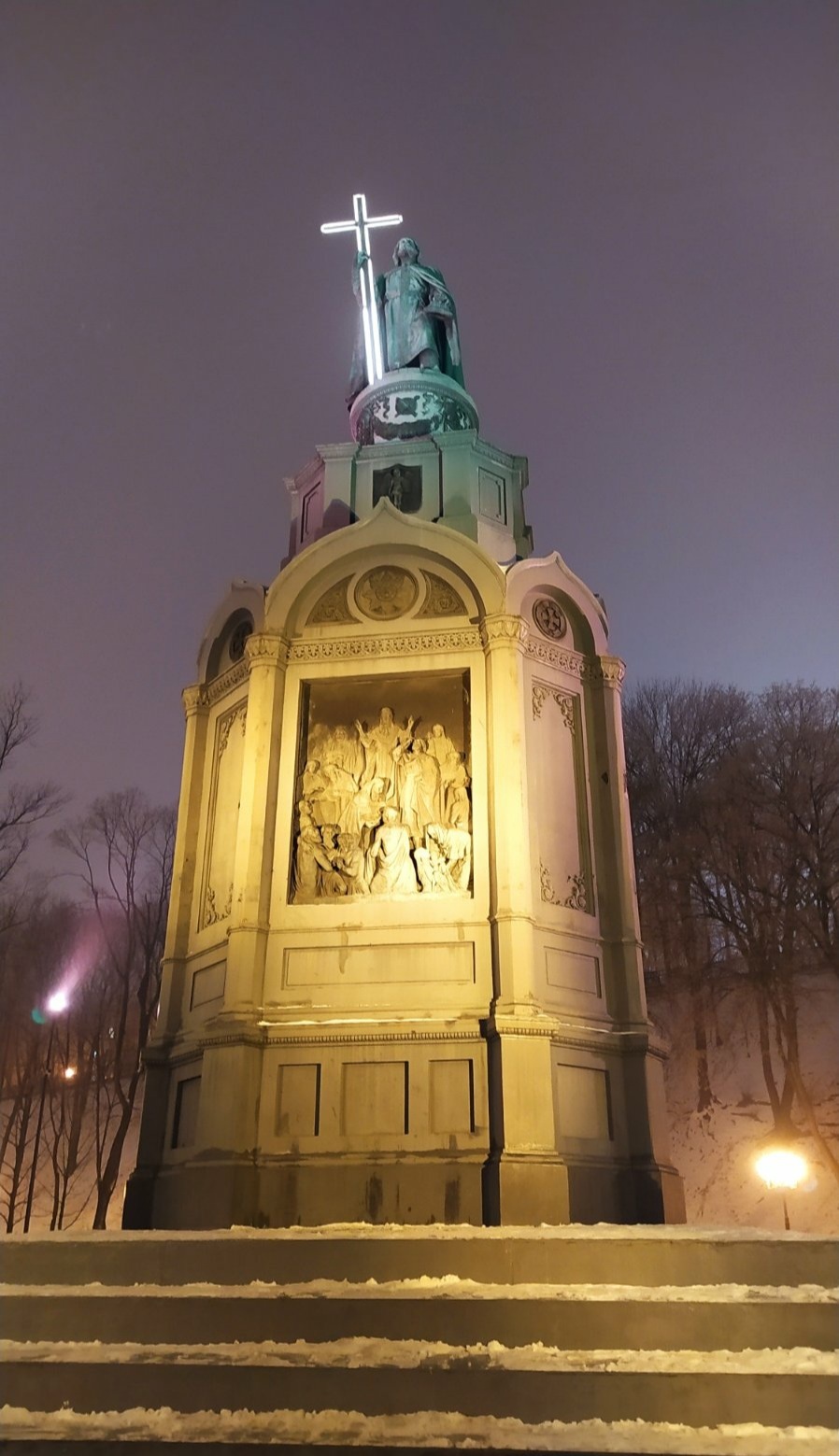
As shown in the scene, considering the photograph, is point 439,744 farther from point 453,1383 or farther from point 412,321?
point 412,321

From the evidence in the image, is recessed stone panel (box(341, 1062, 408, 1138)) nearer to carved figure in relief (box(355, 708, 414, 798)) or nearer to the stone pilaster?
the stone pilaster

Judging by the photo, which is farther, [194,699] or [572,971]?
[194,699]

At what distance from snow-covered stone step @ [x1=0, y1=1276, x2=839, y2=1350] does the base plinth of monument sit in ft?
37.5

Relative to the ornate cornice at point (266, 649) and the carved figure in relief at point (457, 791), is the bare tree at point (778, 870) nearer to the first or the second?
the carved figure in relief at point (457, 791)

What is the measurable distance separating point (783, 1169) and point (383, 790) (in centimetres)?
1434

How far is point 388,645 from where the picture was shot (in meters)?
11.7

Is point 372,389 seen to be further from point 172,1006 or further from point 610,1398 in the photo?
point 610,1398

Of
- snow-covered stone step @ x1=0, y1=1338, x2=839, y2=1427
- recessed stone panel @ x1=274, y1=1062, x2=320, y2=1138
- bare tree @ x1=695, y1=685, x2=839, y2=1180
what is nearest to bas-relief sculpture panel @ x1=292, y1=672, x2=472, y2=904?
recessed stone panel @ x1=274, y1=1062, x2=320, y2=1138

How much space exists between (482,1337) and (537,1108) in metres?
3.68

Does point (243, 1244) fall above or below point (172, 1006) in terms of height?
below

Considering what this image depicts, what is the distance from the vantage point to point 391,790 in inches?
432

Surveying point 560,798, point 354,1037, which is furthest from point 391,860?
point 560,798

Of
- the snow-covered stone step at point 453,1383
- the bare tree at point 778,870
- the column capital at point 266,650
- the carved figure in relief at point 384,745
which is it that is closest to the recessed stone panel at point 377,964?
the carved figure in relief at point 384,745

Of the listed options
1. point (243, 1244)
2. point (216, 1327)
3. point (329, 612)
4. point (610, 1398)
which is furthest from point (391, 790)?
point (610, 1398)
